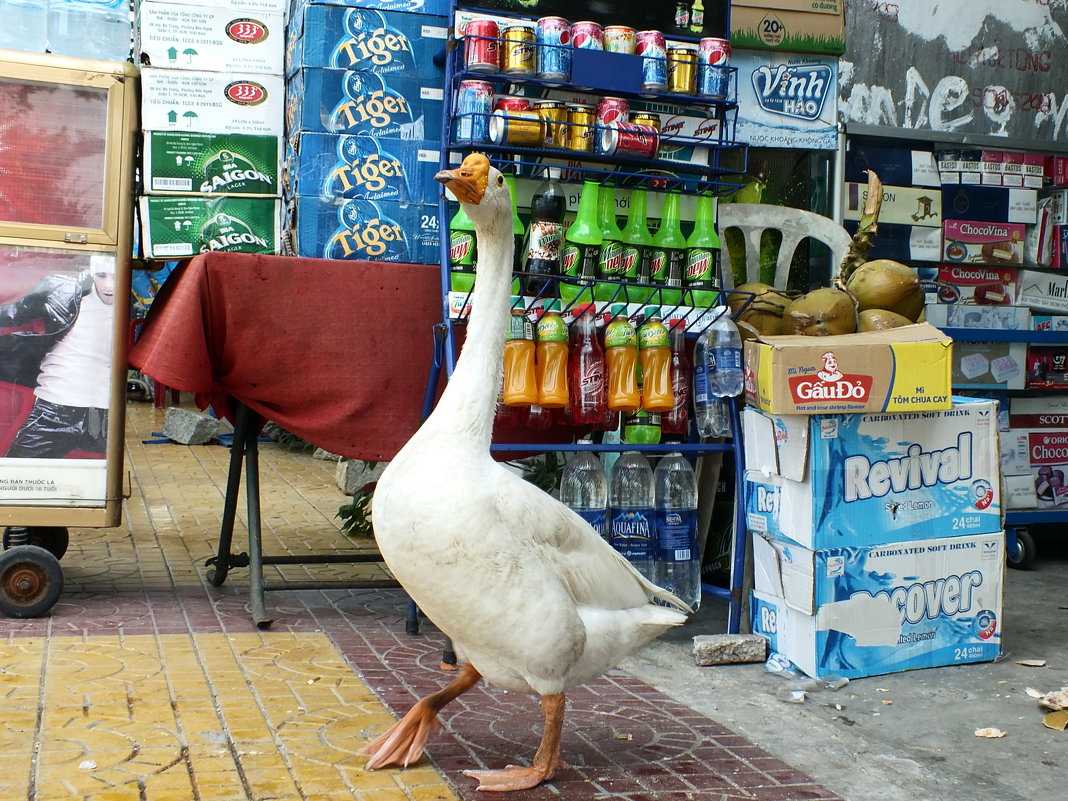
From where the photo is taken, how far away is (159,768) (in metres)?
2.94

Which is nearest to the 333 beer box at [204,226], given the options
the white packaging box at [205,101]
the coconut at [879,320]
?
the white packaging box at [205,101]

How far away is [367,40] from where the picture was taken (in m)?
4.46

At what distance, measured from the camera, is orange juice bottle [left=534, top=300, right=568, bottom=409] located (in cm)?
410

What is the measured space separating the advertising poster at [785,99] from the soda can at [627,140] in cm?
105

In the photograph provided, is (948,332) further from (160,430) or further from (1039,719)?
(160,430)

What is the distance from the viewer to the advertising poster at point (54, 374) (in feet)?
13.9

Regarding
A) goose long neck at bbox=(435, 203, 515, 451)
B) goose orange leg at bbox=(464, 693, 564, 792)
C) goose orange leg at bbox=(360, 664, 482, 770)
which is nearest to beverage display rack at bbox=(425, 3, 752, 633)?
goose long neck at bbox=(435, 203, 515, 451)

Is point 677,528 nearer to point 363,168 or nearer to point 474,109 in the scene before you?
point 474,109

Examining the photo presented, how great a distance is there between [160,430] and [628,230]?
365 inches

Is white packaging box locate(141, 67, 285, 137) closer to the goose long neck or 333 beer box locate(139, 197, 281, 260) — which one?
333 beer box locate(139, 197, 281, 260)

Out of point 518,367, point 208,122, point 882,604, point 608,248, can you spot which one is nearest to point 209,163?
point 208,122

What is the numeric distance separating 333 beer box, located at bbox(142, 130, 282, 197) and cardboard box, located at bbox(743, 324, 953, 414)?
2.22 meters

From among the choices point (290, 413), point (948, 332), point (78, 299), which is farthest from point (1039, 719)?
point (78, 299)

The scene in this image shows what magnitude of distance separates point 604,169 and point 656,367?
0.85m
